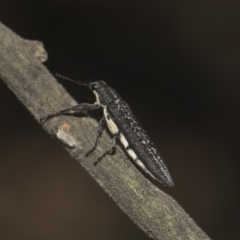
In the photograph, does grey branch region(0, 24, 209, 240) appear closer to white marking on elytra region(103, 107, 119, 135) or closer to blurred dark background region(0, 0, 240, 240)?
white marking on elytra region(103, 107, 119, 135)

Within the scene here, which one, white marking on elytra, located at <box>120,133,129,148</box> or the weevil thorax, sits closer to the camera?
white marking on elytra, located at <box>120,133,129,148</box>

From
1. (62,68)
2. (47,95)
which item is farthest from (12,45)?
(62,68)

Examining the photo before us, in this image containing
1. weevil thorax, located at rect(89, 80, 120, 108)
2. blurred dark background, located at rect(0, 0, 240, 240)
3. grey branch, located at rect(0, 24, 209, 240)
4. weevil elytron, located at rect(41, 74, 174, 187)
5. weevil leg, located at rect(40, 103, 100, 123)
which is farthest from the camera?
blurred dark background, located at rect(0, 0, 240, 240)

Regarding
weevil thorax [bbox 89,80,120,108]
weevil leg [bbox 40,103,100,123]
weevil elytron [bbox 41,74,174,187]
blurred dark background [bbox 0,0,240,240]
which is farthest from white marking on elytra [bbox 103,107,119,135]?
blurred dark background [bbox 0,0,240,240]

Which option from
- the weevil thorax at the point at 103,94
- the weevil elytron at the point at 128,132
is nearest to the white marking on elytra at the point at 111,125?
the weevil elytron at the point at 128,132

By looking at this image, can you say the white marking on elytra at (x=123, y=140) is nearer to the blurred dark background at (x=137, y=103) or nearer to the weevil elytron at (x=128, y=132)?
the weevil elytron at (x=128, y=132)

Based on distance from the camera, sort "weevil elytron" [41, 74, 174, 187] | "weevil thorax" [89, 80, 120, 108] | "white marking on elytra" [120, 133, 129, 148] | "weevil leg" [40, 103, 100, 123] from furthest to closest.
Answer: "weevil thorax" [89, 80, 120, 108]
"white marking on elytra" [120, 133, 129, 148]
"weevil elytron" [41, 74, 174, 187]
"weevil leg" [40, 103, 100, 123]

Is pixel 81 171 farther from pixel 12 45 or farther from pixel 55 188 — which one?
pixel 12 45
